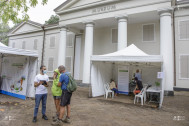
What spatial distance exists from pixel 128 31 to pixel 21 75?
984cm

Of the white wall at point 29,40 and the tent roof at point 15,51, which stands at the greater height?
Result: the white wall at point 29,40

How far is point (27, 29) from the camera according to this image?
21812 mm

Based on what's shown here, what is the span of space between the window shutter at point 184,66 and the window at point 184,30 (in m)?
1.53

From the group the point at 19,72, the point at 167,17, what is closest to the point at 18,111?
the point at 19,72

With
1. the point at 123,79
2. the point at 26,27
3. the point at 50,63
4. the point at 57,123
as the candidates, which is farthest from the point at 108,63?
the point at 26,27

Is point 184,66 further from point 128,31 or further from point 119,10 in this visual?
point 119,10

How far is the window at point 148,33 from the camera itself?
40.2 feet

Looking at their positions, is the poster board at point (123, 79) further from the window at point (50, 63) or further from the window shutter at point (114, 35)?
the window at point (50, 63)

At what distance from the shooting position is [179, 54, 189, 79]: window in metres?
11.0

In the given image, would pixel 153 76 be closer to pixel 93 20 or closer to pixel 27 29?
pixel 93 20

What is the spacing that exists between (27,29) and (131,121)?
21894 mm

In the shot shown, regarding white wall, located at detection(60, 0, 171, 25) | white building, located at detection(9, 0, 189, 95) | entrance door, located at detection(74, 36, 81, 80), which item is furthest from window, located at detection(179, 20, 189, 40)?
entrance door, located at detection(74, 36, 81, 80)

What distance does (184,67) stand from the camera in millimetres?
11125

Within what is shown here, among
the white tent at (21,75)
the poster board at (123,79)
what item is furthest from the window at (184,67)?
the white tent at (21,75)
